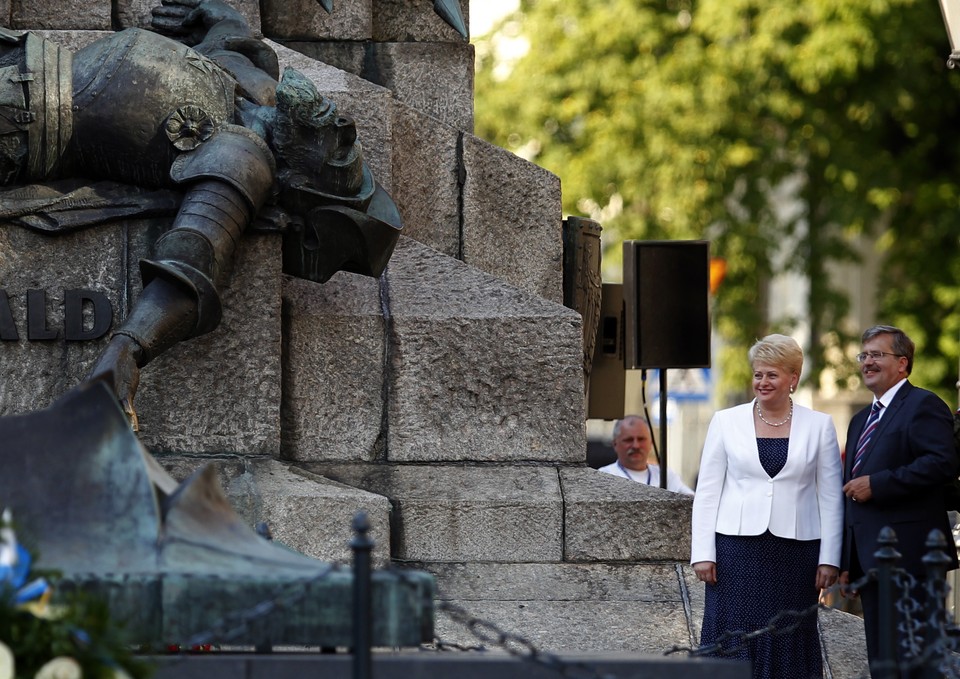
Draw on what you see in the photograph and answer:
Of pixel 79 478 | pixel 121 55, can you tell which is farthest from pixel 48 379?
pixel 79 478

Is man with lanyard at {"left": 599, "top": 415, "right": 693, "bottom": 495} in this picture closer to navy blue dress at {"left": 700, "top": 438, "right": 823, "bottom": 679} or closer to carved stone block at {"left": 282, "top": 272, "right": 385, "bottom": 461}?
carved stone block at {"left": 282, "top": 272, "right": 385, "bottom": 461}

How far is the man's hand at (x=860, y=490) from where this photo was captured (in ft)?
21.9

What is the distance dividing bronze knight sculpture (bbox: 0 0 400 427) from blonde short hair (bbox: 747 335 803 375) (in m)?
1.43

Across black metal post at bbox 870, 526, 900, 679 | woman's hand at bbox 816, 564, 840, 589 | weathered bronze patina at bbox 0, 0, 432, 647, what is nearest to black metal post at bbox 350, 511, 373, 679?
black metal post at bbox 870, 526, 900, 679

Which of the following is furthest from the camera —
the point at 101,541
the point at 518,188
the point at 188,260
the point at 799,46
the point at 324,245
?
the point at 799,46

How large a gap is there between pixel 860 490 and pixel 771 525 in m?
0.33

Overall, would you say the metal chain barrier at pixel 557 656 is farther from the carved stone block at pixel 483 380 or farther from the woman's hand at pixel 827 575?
the carved stone block at pixel 483 380

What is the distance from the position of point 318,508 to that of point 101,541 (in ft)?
6.72

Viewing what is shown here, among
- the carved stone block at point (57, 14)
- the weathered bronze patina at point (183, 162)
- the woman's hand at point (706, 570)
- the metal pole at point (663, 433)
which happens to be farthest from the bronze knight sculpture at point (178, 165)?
the metal pole at point (663, 433)

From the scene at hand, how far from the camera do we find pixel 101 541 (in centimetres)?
484

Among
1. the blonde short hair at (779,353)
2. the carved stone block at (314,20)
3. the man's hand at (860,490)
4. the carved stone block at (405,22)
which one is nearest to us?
the man's hand at (860,490)

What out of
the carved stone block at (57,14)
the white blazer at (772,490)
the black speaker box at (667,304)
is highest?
the carved stone block at (57,14)

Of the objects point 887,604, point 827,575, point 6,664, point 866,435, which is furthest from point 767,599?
point 6,664

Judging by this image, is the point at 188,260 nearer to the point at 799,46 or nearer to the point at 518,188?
the point at 518,188
